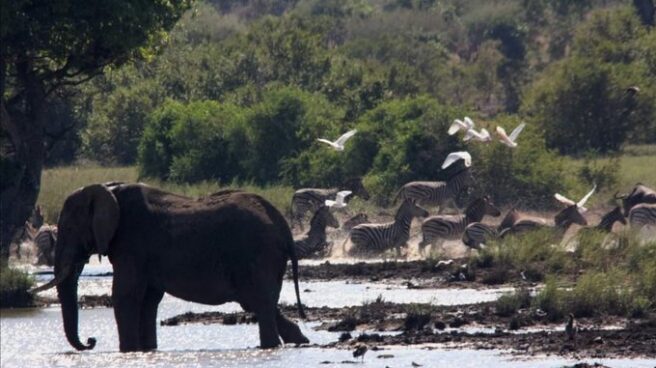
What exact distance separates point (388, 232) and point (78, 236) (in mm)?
14139

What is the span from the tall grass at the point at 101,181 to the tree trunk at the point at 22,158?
7720 mm

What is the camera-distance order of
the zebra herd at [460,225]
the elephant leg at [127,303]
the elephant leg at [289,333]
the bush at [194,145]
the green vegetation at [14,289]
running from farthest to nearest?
the bush at [194,145] → the zebra herd at [460,225] → the green vegetation at [14,289] → the elephant leg at [289,333] → the elephant leg at [127,303]

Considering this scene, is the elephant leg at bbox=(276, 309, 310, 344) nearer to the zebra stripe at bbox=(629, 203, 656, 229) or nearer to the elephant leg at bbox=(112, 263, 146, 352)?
the elephant leg at bbox=(112, 263, 146, 352)

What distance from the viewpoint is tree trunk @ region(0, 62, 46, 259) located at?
31281mm

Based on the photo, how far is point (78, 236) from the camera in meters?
20.1

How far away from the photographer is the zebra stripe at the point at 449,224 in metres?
33.3

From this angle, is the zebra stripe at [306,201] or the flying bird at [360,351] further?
the zebra stripe at [306,201]

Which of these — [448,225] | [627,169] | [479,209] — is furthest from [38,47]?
[627,169]

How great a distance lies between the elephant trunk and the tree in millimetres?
11131

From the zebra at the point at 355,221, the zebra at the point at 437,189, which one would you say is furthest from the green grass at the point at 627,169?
the zebra at the point at 355,221

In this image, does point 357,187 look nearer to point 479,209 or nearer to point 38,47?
point 479,209

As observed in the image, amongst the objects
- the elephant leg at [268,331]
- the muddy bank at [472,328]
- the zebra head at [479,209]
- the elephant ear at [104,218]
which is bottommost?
the muddy bank at [472,328]

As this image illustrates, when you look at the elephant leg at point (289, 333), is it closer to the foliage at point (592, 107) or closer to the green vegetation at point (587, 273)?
the green vegetation at point (587, 273)

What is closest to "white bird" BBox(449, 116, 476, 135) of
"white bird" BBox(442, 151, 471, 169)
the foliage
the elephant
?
"white bird" BBox(442, 151, 471, 169)
